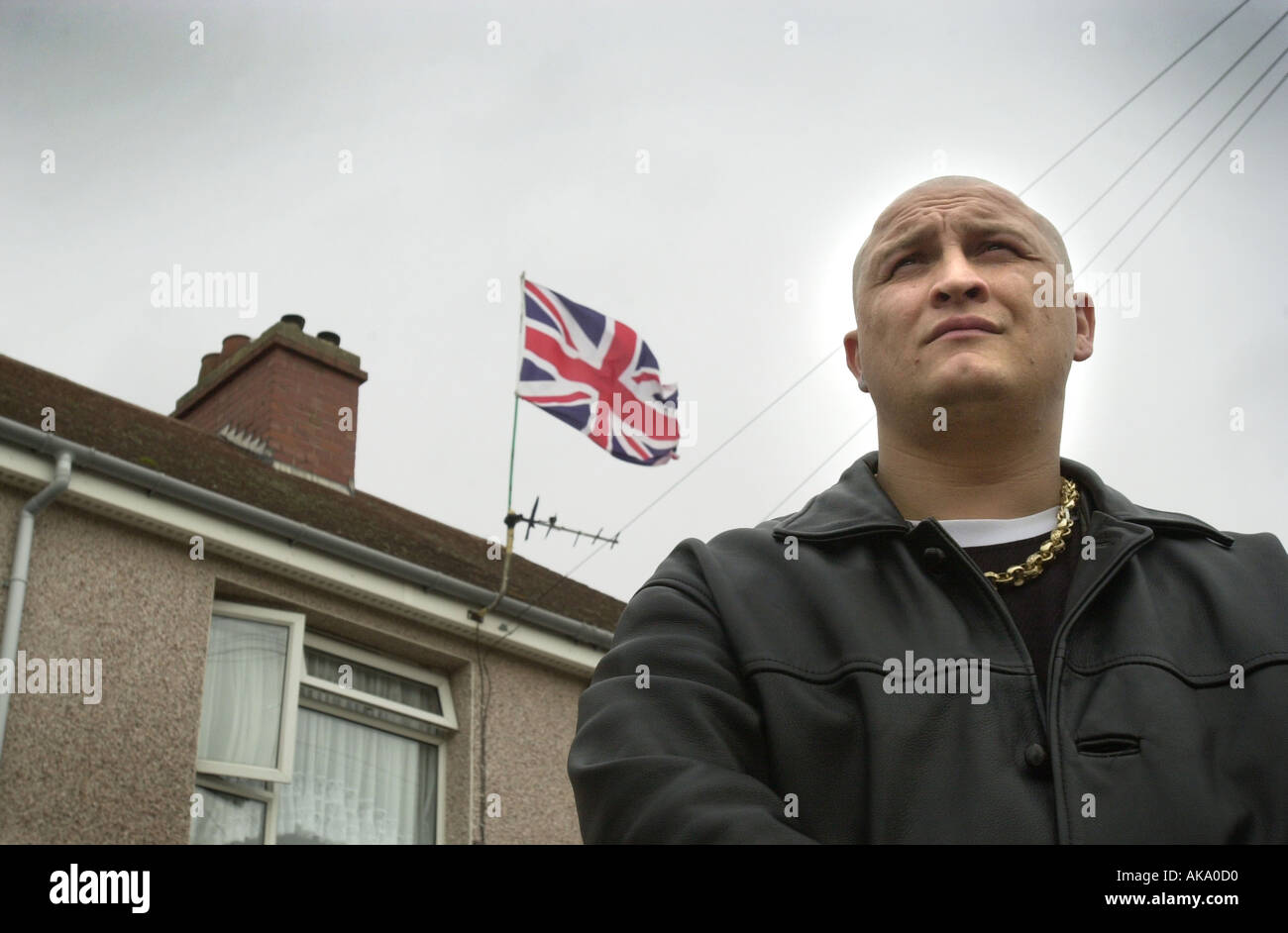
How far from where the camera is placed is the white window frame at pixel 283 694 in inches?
408

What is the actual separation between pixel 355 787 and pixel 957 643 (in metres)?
9.47

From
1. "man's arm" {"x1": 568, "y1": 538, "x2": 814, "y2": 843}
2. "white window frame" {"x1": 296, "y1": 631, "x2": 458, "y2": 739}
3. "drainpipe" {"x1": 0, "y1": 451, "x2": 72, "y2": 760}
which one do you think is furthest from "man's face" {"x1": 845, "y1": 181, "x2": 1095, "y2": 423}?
"white window frame" {"x1": 296, "y1": 631, "x2": 458, "y2": 739}

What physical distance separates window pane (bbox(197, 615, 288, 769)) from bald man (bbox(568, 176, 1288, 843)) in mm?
8468

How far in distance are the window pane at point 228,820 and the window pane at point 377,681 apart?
1.07 meters

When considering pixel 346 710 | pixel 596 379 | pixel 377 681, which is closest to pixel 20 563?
pixel 346 710

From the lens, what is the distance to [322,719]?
11.1 meters

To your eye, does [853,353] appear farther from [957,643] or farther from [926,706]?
[926,706]

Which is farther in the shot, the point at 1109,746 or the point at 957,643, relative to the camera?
the point at 957,643

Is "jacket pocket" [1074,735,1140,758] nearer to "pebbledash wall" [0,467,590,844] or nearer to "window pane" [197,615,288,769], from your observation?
"pebbledash wall" [0,467,590,844]

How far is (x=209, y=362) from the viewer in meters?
18.8

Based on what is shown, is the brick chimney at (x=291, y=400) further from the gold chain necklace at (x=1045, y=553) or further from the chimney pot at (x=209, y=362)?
the gold chain necklace at (x=1045, y=553)
